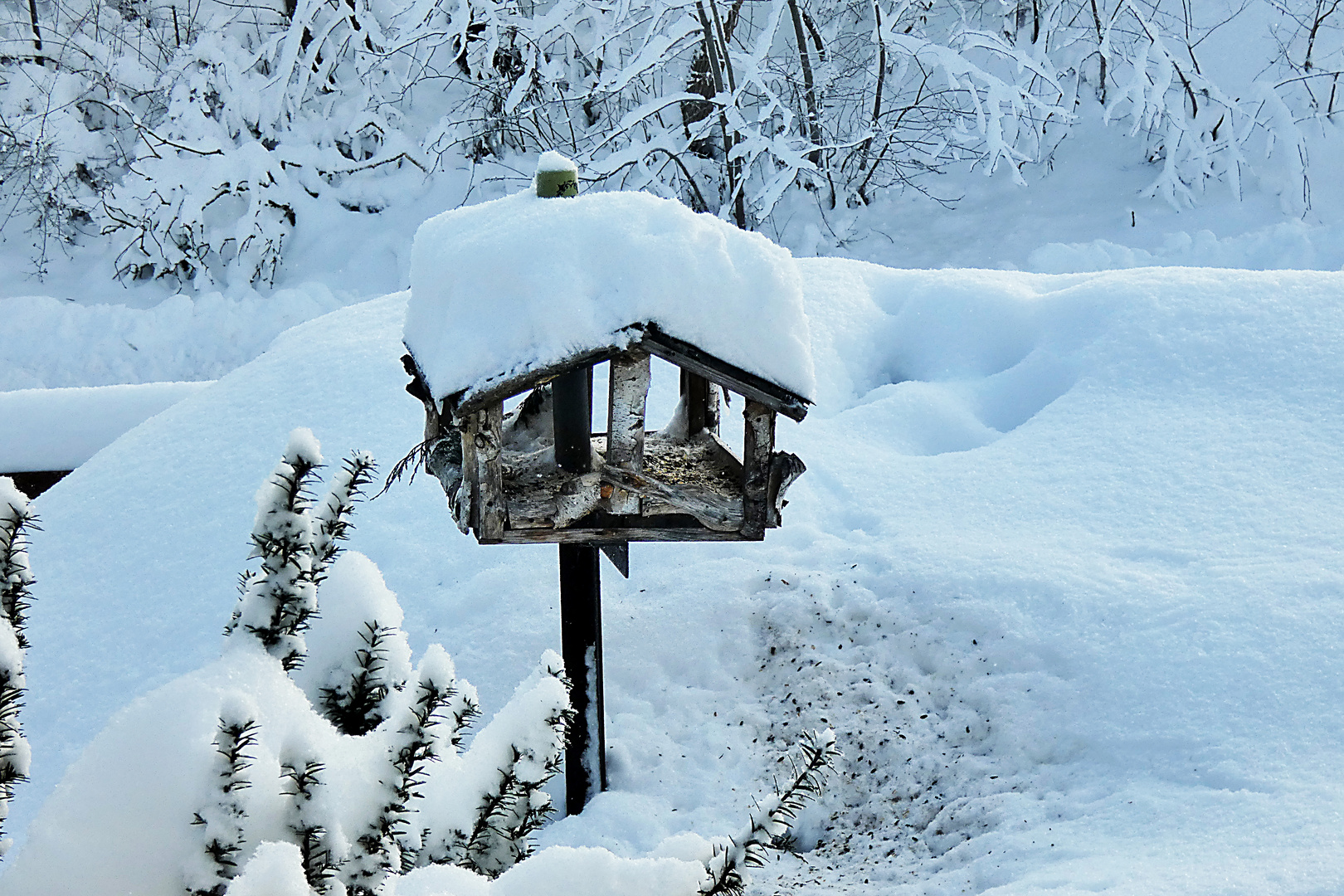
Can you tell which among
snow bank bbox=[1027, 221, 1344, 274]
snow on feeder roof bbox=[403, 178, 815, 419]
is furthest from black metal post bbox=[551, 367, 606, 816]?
snow bank bbox=[1027, 221, 1344, 274]

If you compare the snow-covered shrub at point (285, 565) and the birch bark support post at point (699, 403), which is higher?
the birch bark support post at point (699, 403)

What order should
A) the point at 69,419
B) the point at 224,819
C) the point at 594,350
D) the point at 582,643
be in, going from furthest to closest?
the point at 69,419
the point at 582,643
the point at 594,350
the point at 224,819

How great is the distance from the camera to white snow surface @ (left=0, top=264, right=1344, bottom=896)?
259 centimetres

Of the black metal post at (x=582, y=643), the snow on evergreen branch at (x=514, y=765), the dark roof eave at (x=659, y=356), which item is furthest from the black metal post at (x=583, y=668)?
the snow on evergreen branch at (x=514, y=765)

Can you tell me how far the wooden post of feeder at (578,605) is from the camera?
7.34ft

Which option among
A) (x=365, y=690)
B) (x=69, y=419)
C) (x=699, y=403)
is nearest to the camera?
(x=365, y=690)

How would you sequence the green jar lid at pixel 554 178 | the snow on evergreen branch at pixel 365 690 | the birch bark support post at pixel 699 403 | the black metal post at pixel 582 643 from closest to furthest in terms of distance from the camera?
the snow on evergreen branch at pixel 365 690 < the green jar lid at pixel 554 178 < the black metal post at pixel 582 643 < the birch bark support post at pixel 699 403

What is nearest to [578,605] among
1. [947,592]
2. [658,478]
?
[658,478]

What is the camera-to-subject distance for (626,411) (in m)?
2.21

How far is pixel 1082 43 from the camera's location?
362 inches

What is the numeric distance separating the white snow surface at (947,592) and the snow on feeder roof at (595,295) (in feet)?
3.64

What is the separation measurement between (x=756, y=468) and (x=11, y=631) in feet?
4.62

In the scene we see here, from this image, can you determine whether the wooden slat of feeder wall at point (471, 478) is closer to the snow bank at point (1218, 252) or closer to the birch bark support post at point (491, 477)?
the birch bark support post at point (491, 477)

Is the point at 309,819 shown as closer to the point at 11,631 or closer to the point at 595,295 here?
the point at 11,631
